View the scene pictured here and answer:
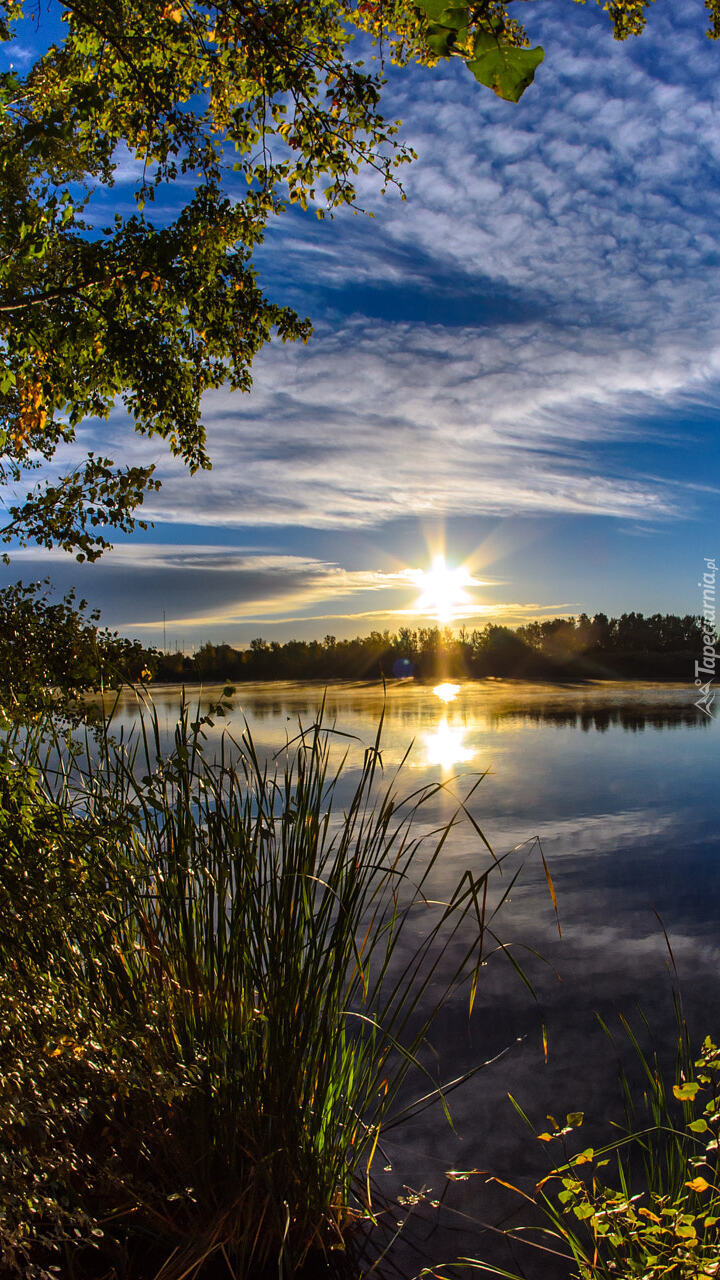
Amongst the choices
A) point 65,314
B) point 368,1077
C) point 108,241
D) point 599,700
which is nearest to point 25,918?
point 368,1077

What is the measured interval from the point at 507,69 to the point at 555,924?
5503mm

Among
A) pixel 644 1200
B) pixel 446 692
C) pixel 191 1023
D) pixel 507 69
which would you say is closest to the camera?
pixel 507 69

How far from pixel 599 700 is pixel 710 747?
6.86 meters

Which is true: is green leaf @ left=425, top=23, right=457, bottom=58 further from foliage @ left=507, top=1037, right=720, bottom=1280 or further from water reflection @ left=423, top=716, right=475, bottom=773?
water reflection @ left=423, top=716, right=475, bottom=773

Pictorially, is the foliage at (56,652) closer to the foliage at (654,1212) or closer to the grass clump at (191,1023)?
the grass clump at (191,1023)

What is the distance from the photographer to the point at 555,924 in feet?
18.8

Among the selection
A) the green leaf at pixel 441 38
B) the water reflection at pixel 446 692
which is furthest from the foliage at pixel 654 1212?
the water reflection at pixel 446 692

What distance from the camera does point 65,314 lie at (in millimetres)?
4961

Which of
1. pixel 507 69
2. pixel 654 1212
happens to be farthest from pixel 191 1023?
pixel 507 69

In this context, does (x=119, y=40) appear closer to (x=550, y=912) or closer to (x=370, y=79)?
(x=370, y=79)

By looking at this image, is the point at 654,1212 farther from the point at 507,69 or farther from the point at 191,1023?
the point at 507,69

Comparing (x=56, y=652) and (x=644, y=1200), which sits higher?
(x=56, y=652)

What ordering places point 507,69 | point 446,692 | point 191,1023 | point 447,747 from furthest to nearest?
point 446,692
point 447,747
point 191,1023
point 507,69

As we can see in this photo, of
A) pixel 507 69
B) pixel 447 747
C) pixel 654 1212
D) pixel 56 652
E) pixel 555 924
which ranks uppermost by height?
pixel 507 69
